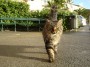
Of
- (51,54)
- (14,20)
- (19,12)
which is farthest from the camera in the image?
(19,12)

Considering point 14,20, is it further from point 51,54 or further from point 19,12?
point 51,54

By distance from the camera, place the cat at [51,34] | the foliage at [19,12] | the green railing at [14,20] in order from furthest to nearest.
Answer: the foliage at [19,12], the green railing at [14,20], the cat at [51,34]

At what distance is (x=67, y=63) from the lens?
7.43 m

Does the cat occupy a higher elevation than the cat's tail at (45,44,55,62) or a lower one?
higher

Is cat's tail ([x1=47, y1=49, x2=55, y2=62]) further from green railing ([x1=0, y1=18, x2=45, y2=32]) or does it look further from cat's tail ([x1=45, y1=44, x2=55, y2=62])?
green railing ([x1=0, y1=18, x2=45, y2=32])

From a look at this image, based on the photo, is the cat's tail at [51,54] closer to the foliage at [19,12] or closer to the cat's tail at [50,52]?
the cat's tail at [50,52]

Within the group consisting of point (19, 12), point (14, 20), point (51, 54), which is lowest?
point (51, 54)

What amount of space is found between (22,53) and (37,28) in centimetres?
1407

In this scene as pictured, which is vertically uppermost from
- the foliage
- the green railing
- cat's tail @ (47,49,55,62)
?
the foliage

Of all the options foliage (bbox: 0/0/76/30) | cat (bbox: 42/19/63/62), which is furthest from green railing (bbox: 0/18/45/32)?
cat (bbox: 42/19/63/62)

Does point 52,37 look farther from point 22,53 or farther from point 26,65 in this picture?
point 22,53

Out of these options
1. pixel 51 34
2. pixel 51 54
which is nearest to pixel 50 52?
pixel 51 54

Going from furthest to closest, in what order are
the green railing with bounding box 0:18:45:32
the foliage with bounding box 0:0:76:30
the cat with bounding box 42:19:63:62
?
the foliage with bounding box 0:0:76:30 → the green railing with bounding box 0:18:45:32 → the cat with bounding box 42:19:63:62

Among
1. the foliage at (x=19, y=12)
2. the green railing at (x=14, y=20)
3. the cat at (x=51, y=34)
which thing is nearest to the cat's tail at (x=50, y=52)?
the cat at (x=51, y=34)
